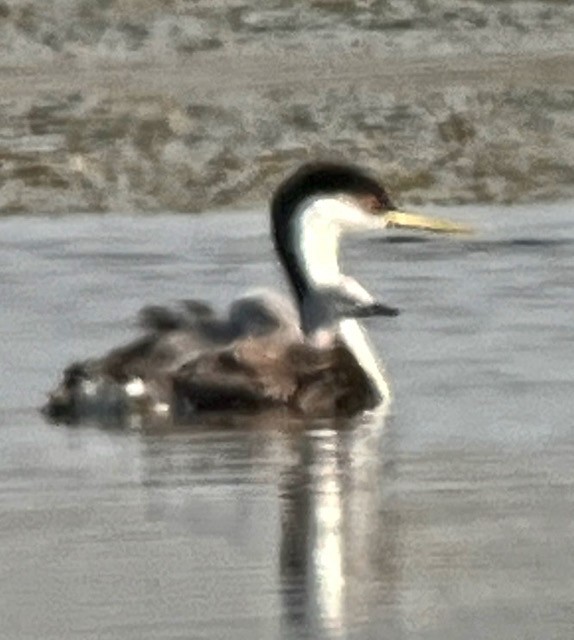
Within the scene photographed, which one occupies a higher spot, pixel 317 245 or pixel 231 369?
pixel 317 245

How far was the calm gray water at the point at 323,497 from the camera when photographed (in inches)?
412

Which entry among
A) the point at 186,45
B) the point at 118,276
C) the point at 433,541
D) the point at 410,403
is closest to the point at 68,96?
the point at 186,45

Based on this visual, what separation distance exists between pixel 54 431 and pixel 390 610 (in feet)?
14.8

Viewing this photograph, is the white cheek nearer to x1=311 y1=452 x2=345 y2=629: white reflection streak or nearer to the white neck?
the white neck

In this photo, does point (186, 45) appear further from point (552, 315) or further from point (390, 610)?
point (390, 610)

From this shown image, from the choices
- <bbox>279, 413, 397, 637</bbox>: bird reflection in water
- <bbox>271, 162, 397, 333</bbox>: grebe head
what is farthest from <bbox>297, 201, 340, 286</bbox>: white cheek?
<bbox>279, 413, 397, 637</bbox>: bird reflection in water

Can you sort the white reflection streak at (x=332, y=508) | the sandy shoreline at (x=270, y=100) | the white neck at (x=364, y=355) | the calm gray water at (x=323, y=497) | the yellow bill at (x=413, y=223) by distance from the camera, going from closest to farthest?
the calm gray water at (x=323, y=497)
the white reflection streak at (x=332, y=508)
the white neck at (x=364, y=355)
the yellow bill at (x=413, y=223)
the sandy shoreline at (x=270, y=100)

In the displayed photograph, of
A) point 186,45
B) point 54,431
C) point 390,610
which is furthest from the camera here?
point 186,45

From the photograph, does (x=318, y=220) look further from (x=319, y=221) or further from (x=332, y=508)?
(x=332, y=508)

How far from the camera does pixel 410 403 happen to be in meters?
15.3

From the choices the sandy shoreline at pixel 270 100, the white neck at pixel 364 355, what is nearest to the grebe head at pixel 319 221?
the white neck at pixel 364 355

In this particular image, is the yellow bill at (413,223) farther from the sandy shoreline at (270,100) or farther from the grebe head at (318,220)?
the sandy shoreline at (270,100)

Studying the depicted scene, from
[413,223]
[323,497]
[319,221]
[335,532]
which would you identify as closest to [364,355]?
[319,221]

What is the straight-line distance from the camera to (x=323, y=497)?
12.6 meters
